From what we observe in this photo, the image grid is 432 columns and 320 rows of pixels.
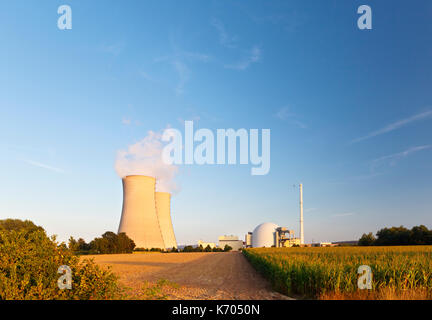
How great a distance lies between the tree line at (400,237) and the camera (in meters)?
53.5

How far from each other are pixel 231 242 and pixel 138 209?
7000cm

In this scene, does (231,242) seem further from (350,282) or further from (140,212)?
(350,282)

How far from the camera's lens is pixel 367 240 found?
61.6 metres

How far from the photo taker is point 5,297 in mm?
5414

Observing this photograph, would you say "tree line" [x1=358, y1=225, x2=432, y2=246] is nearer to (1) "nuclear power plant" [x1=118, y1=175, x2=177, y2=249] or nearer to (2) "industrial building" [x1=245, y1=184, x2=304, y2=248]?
(2) "industrial building" [x1=245, y1=184, x2=304, y2=248]

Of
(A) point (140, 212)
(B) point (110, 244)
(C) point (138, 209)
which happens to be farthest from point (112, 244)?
(C) point (138, 209)

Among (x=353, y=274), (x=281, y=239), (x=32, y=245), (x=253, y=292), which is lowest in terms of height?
(x=281, y=239)

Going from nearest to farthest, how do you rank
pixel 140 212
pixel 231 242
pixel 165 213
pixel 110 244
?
pixel 140 212
pixel 110 244
pixel 165 213
pixel 231 242

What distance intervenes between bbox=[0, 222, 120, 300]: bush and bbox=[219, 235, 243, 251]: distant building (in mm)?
104956

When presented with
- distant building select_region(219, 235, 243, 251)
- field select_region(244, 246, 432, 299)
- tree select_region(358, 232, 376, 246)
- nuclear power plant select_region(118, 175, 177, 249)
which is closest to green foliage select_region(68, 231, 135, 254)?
nuclear power plant select_region(118, 175, 177, 249)

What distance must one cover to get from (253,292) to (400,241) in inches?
2296

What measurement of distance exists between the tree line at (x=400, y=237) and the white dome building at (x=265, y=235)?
2677 centimetres
